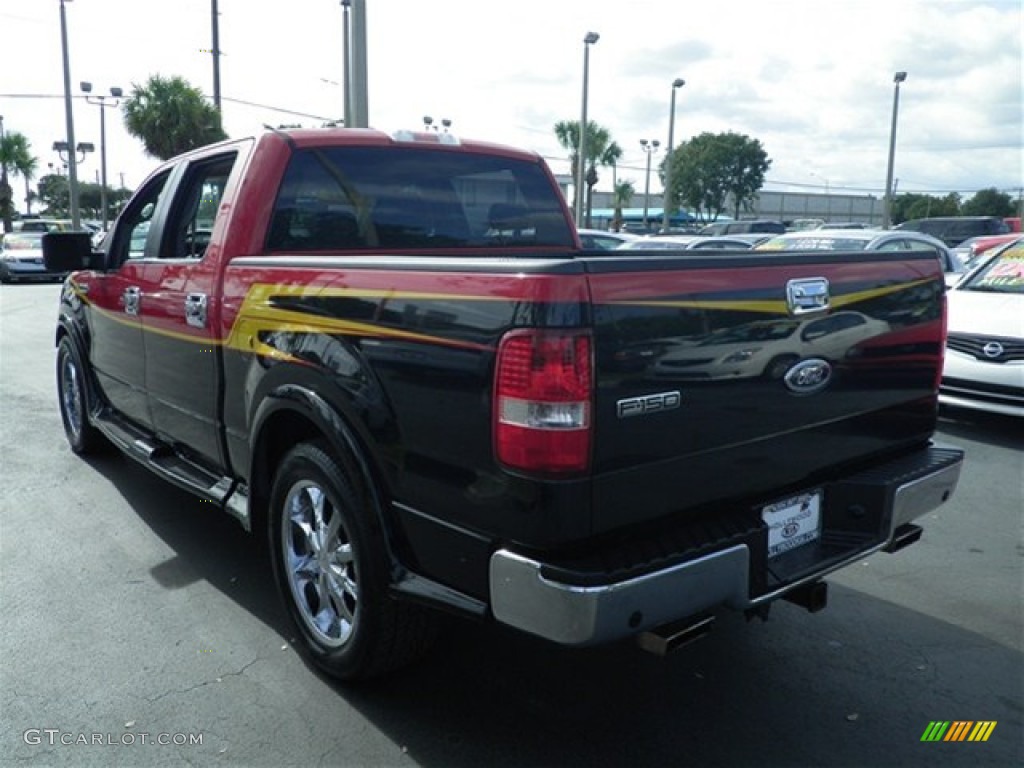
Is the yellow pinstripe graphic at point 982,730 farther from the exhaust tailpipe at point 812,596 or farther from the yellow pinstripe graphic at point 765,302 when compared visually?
the yellow pinstripe graphic at point 765,302

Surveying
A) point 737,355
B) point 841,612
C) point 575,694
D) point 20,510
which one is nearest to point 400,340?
point 737,355

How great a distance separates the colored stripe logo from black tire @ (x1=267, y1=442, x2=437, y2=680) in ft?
5.70

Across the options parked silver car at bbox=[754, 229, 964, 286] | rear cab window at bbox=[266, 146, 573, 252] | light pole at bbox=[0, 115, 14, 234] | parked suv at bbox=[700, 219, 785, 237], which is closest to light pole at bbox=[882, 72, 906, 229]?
parked suv at bbox=[700, 219, 785, 237]

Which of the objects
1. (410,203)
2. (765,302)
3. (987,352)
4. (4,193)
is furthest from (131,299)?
(4,193)

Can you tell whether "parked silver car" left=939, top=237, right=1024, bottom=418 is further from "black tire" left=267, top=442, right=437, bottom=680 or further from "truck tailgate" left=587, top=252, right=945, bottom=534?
"black tire" left=267, top=442, right=437, bottom=680

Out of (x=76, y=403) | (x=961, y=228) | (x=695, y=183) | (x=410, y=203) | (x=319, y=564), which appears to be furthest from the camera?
(x=695, y=183)

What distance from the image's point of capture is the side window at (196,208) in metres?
4.25

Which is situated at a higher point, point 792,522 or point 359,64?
point 359,64

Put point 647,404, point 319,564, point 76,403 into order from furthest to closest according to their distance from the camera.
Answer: point 76,403, point 319,564, point 647,404

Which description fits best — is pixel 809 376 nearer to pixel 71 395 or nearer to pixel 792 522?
pixel 792 522

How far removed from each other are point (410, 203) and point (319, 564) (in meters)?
1.83

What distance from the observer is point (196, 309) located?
12.8 ft

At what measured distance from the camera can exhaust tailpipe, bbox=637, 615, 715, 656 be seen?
2.54 metres

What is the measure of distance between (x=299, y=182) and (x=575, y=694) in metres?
2.45
